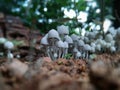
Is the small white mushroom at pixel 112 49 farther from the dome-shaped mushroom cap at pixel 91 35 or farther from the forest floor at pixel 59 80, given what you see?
the forest floor at pixel 59 80

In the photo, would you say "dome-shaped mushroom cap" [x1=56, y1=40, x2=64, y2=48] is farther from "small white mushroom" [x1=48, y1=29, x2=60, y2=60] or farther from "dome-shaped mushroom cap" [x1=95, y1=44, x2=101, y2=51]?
"dome-shaped mushroom cap" [x1=95, y1=44, x2=101, y2=51]

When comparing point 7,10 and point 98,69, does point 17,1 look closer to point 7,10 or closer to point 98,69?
point 7,10

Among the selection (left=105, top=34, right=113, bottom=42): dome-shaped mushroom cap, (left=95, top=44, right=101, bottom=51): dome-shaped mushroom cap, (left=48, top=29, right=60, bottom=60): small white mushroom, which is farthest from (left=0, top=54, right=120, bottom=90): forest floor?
(left=105, top=34, right=113, bottom=42): dome-shaped mushroom cap

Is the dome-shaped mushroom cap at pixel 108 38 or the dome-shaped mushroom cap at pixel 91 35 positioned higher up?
the dome-shaped mushroom cap at pixel 91 35

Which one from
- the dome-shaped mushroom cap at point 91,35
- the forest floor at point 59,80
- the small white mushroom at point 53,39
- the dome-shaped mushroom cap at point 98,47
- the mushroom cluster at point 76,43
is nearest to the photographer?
the forest floor at point 59,80

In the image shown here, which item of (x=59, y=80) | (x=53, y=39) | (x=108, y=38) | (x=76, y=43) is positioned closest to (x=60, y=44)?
(x=53, y=39)

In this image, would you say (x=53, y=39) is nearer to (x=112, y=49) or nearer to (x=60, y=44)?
(x=60, y=44)

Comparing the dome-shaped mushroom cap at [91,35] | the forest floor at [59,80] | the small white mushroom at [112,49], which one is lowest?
the small white mushroom at [112,49]

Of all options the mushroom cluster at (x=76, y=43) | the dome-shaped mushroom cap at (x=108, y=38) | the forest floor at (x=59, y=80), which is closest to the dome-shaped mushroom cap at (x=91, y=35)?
the mushroom cluster at (x=76, y=43)

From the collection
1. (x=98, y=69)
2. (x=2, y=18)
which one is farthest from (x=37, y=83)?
(x=2, y=18)
